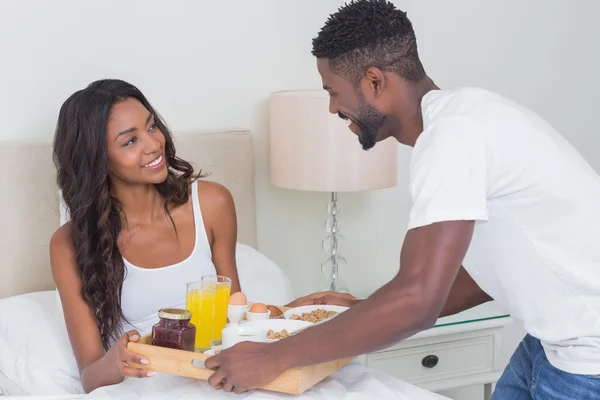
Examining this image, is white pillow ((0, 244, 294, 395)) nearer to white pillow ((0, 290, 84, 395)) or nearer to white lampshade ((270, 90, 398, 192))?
white pillow ((0, 290, 84, 395))

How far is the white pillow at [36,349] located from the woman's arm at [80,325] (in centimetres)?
9

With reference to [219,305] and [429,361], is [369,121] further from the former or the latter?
[429,361]

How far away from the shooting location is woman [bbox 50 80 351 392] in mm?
2102

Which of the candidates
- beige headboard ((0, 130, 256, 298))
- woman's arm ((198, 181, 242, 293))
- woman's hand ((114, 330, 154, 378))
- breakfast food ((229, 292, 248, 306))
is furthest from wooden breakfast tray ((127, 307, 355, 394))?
beige headboard ((0, 130, 256, 298))

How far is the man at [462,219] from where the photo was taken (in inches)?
50.9

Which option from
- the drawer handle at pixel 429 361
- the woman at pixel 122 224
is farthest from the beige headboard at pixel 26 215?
the drawer handle at pixel 429 361

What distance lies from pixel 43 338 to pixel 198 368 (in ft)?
2.45

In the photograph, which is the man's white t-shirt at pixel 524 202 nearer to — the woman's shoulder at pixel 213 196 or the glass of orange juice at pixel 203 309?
the glass of orange juice at pixel 203 309

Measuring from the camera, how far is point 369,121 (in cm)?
150

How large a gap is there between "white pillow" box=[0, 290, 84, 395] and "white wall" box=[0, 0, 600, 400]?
0.59 metres

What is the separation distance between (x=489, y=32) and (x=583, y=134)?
2.05ft

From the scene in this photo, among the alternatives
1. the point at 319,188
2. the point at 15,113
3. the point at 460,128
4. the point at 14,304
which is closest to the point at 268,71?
the point at 319,188

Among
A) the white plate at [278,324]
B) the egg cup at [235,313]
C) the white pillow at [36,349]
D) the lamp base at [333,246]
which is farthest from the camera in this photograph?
the lamp base at [333,246]

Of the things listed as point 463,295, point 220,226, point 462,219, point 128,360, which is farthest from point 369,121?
point 220,226
